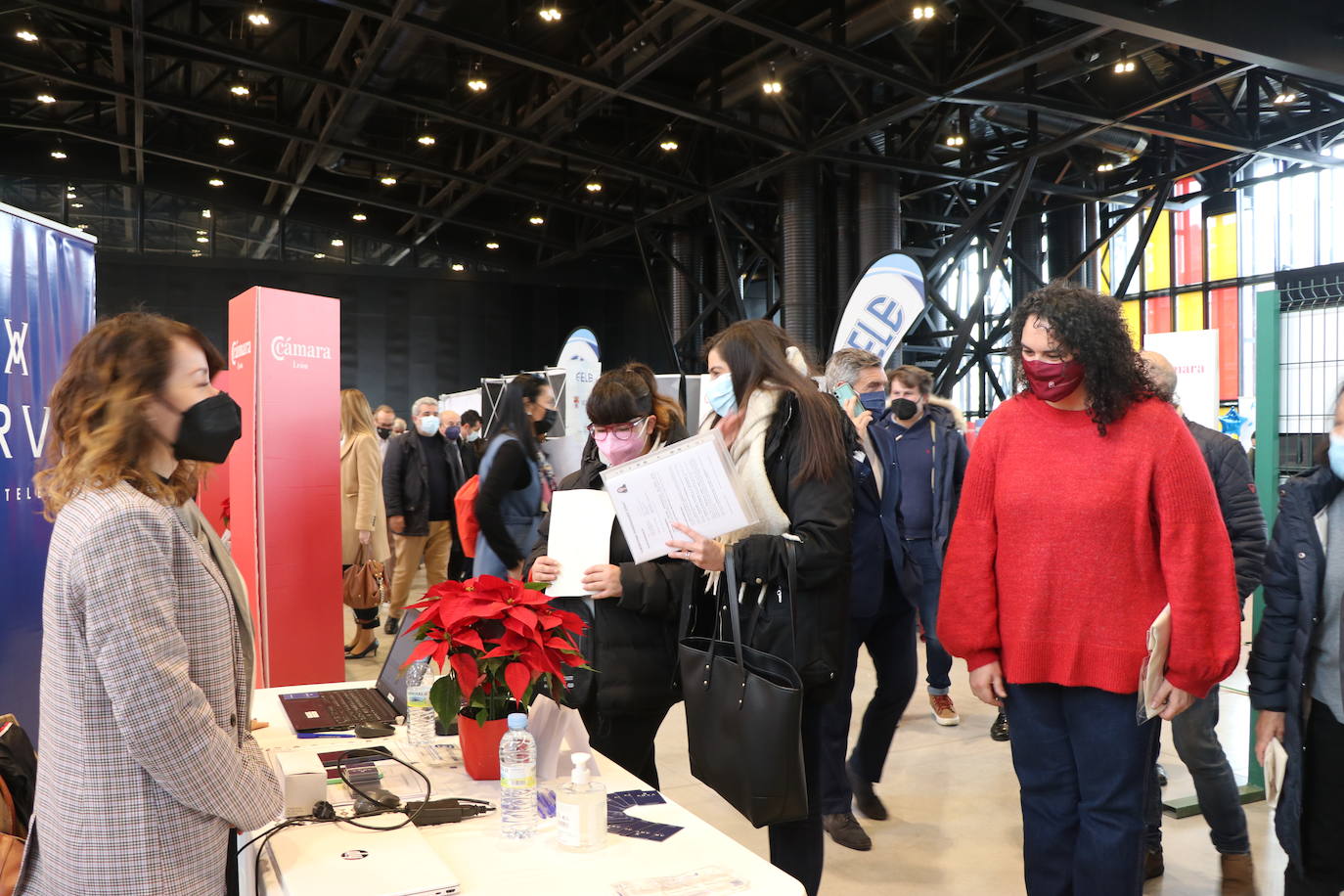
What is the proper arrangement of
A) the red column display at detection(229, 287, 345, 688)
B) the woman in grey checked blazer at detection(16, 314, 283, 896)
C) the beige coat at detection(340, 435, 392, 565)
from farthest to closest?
the beige coat at detection(340, 435, 392, 565), the red column display at detection(229, 287, 345, 688), the woman in grey checked blazer at detection(16, 314, 283, 896)

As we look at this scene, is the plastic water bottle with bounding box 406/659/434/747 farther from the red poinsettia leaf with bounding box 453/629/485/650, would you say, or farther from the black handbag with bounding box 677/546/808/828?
the black handbag with bounding box 677/546/808/828

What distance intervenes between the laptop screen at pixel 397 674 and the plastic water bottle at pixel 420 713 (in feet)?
0.47

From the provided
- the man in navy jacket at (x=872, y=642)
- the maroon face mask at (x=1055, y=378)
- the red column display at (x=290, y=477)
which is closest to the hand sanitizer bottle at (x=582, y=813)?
the maroon face mask at (x=1055, y=378)

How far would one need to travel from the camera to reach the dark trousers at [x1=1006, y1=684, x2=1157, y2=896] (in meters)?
2.07

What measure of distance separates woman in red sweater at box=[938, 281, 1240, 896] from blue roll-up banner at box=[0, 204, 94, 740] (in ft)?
7.66

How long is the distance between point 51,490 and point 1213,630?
2070 millimetres

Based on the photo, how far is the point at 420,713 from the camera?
7.25 feet

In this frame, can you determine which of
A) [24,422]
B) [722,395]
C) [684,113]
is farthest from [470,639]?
[684,113]

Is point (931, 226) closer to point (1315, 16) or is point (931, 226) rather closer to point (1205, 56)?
point (1205, 56)

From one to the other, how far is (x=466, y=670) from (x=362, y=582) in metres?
4.32

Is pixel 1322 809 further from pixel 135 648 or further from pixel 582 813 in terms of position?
pixel 135 648

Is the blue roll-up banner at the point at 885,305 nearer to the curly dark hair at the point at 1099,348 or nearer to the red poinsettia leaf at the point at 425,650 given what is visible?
the curly dark hair at the point at 1099,348

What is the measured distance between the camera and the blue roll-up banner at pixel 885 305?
17.0ft

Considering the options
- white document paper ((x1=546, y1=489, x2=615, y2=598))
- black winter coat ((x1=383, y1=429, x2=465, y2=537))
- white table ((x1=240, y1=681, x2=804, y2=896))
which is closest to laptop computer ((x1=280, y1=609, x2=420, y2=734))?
white document paper ((x1=546, y1=489, x2=615, y2=598))
